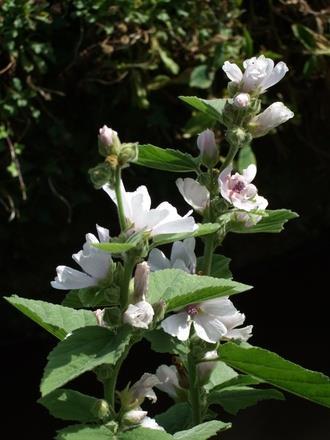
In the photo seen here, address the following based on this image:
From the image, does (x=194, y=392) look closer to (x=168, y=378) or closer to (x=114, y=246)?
(x=168, y=378)

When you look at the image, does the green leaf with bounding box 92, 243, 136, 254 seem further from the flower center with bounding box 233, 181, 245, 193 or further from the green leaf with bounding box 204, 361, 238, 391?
the green leaf with bounding box 204, 361, 238, 391

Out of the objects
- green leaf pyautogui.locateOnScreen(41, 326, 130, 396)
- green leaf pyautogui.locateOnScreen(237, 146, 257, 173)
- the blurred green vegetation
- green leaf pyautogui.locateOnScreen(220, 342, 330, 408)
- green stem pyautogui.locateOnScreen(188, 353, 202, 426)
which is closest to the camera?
green leaf pyautogui.locateOnScreen(41, 326, 130, 396)

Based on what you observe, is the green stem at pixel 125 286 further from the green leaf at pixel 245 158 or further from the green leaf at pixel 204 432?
the green leaf at pixel 245 158

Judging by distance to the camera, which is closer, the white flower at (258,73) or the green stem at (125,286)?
the green stem at (125,286)

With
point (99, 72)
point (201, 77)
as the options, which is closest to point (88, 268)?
point (99, 72)

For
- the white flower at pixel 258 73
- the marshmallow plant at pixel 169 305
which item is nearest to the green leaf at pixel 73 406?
the marshmallow plant at pixel 169 305

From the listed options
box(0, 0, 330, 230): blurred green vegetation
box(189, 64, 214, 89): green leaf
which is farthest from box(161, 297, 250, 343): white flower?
box(189, 64, 214, 89): green leaf
